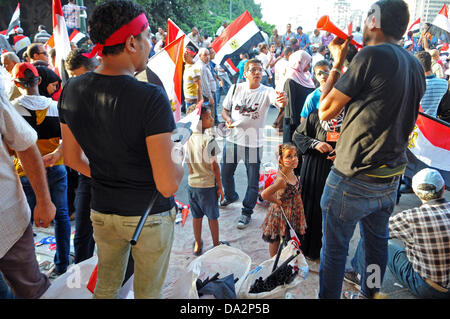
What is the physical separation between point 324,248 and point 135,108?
153 centimetres

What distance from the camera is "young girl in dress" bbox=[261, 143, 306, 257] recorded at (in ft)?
9.55

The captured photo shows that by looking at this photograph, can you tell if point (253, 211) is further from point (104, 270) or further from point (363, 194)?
point (104, 270)

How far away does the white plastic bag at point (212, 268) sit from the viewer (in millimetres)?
2473

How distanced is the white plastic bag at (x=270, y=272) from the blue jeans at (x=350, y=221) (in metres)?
0.27

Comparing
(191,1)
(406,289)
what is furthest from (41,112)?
(191,1)

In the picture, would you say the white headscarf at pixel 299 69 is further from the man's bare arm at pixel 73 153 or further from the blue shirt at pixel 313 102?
the man's bare arm at pixel 73 153

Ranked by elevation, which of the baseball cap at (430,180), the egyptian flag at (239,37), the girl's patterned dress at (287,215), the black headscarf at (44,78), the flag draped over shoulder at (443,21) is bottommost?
the girl's patterned dress at (287,215)

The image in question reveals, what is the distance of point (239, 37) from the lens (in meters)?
5.88

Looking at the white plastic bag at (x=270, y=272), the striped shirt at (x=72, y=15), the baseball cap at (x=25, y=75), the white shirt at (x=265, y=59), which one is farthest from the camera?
the white shirt at (x=265, y=59)

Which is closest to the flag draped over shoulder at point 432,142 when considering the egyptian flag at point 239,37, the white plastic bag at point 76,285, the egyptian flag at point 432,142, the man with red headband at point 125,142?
the egyptian flag at point 432,142

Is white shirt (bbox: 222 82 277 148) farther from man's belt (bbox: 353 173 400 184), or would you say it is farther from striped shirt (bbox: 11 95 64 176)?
man's belt (bbox: 353 173 400 184)

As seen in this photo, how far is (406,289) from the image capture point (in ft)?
9.30

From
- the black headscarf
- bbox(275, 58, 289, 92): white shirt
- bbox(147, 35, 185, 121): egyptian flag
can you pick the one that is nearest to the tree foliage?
bbox(275, 58, 289, 92): white shirt

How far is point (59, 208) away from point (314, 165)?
2.33m
